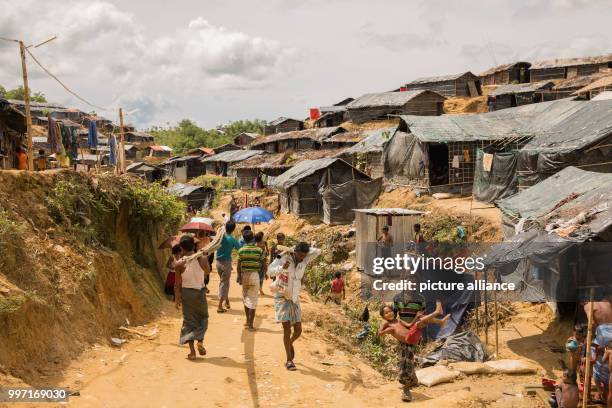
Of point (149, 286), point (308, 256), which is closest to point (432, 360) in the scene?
point (308, 256)

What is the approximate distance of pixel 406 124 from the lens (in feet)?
79.6

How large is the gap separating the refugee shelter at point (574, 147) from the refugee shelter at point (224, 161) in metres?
30.9

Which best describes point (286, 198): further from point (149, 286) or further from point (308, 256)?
point (308, 256)

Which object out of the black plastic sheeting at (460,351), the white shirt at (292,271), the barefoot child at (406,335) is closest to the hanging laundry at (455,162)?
the black plastic sheeting at (460,351)

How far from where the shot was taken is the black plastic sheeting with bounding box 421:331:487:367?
9812 millimetres

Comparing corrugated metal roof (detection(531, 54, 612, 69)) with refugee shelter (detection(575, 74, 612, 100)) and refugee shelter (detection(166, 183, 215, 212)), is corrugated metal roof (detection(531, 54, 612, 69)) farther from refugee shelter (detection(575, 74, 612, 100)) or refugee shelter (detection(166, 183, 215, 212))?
Result: refugee shelter (detection(166, 183, 215, 212))

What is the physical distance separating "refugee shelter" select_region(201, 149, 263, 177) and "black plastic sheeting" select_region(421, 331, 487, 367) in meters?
37.5

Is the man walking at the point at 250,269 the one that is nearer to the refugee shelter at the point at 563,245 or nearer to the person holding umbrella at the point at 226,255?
the person holding umbrella at the point at 226,255

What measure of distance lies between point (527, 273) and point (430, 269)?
270 cm

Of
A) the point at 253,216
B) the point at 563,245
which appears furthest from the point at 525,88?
the point at 563,245

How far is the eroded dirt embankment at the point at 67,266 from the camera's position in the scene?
19.0 ft

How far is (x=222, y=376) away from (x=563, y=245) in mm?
5978

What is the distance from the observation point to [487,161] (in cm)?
2045

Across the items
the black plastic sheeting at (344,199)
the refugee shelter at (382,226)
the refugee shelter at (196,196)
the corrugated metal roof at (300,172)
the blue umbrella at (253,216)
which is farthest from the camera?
the refugee shelter at (196,196)
